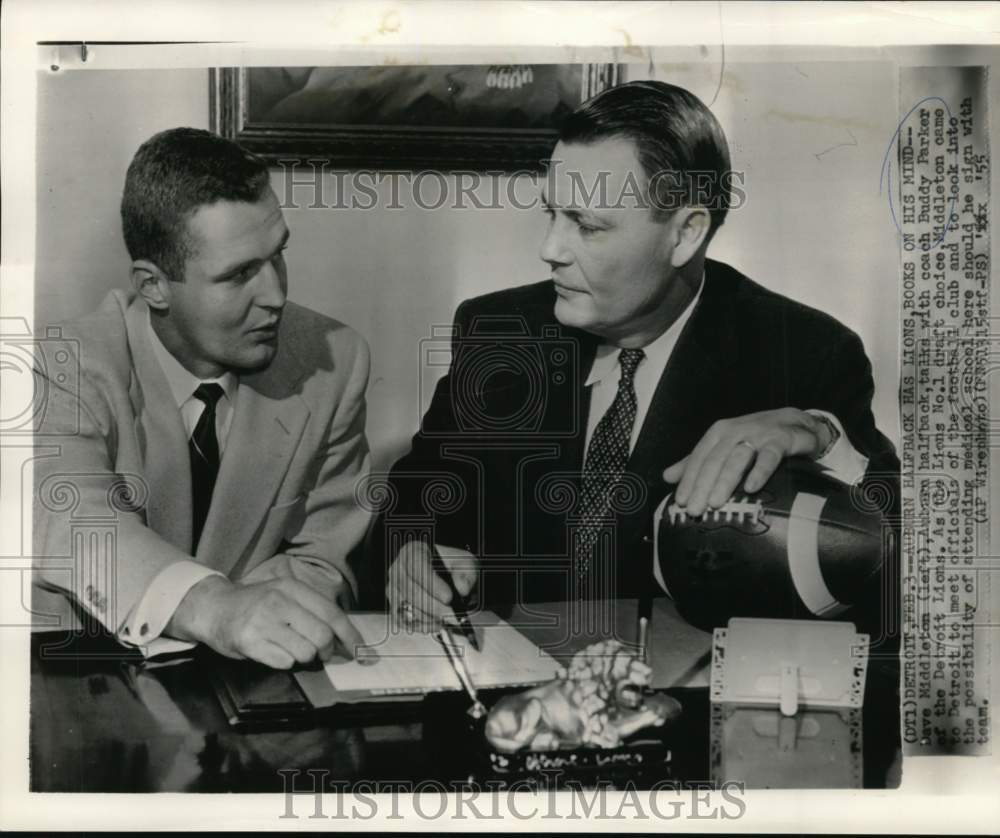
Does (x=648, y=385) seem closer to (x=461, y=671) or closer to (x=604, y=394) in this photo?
(x=604, y=394)

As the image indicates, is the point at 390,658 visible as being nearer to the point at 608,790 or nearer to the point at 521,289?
the point at 608,790

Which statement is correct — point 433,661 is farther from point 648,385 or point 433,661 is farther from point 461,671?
point 648,385

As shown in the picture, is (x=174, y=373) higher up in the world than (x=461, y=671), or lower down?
higher up

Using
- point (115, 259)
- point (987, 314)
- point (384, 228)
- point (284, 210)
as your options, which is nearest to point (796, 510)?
point (987, 314)

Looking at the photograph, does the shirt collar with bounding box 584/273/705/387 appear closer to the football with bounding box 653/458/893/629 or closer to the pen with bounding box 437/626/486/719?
the football with bounding box 653/458/893/629

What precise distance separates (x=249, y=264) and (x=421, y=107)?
0.33 m

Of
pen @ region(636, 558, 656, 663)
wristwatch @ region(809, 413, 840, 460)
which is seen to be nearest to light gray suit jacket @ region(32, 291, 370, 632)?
pen @ region(636, 558, 656, 663)

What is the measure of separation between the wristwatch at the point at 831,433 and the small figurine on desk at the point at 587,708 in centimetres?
40

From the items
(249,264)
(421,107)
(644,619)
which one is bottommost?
(644,619)

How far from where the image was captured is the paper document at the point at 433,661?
150cm

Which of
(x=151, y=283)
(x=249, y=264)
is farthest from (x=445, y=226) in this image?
(x=151, y=283)

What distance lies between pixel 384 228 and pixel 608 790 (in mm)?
867

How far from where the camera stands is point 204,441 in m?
1.53

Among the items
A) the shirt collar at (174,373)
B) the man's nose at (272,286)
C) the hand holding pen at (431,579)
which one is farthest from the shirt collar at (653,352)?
the shirt collar at (174,373)
